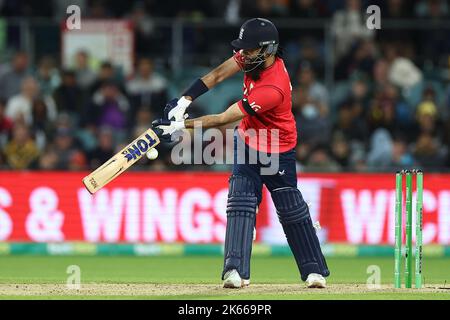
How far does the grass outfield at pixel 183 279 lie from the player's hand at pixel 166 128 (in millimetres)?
1324

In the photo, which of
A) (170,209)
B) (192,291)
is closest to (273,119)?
(192,291)

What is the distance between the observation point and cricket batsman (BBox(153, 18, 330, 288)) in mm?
10336

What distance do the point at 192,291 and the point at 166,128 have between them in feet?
4.65

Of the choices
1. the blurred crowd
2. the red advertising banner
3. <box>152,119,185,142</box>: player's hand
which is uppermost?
the blurred crowd

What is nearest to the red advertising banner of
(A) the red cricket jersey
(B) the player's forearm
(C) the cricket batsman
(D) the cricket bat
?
(C) the cricket batsman

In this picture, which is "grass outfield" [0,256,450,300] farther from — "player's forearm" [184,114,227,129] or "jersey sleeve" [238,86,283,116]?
"jersey sleeve" [238,86,283,116]

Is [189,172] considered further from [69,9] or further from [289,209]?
[289,209]

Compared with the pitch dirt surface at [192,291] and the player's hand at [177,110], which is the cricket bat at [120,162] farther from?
the pitch dirt surface at [192,291]

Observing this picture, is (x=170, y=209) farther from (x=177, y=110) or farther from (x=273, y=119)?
(x=177, y=110)

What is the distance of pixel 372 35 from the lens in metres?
19.5

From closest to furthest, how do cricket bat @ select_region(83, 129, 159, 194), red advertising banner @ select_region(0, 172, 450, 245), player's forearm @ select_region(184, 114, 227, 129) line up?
player's forearm @ select_region(184, 114, 227, 129) → cricket bat @ select_region(83, 129, 159, 194) → red advertising banner @ select_region(0, 172, 450, 245)

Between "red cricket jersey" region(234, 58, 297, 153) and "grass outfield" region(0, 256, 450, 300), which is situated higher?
"red cricket jersey" region(234, 58, 297, 153)

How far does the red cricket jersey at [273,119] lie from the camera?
410 inches

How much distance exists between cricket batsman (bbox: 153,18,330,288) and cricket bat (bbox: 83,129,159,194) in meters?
0.13
